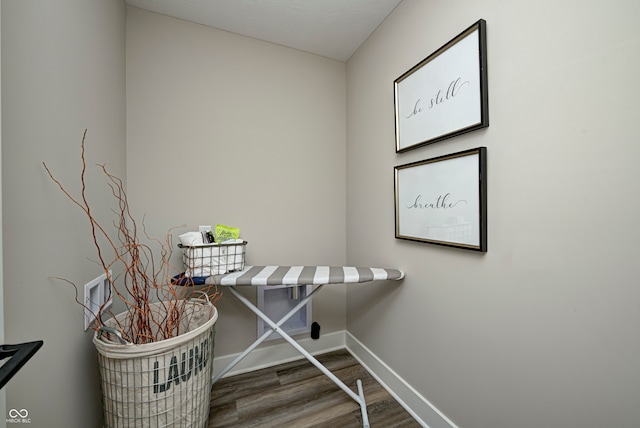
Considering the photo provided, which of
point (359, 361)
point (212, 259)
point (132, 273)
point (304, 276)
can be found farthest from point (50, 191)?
point (359, 361)

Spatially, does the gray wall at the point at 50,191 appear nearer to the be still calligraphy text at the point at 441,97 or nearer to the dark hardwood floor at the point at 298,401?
the dark hardwood floor at the point at 298,401

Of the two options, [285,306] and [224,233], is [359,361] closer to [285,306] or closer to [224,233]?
[285,306]

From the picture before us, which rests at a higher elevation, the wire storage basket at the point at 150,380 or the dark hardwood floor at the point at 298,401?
the wire storage basket at the point at 150,380

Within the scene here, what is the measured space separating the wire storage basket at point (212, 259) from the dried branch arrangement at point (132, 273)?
4.2 inches

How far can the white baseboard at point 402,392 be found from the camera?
1219 mm

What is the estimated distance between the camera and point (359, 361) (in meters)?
1.83

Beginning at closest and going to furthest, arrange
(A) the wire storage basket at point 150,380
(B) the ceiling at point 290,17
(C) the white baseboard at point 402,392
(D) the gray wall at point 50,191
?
(D) the gray wall at point 50,191
(A) the wire storage basket at point 150,380
(C) the white baseboard at point 402,392
(B) the ceiling at point 290,17

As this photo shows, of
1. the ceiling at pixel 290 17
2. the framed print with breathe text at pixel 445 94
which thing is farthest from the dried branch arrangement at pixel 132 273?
the framed print with breathe text at pixel 445 94

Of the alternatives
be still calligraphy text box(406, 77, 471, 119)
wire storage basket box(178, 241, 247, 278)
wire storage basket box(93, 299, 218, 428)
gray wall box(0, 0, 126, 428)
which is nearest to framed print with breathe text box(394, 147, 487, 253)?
be still calligraphy text box(406, 77, 471, 119)

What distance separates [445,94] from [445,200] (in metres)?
0.51

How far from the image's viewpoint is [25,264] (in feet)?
2.26

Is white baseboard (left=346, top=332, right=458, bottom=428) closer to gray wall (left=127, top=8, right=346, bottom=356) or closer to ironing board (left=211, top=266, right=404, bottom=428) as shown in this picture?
ironing board (left=211, top=266, right=404, bottom=428)

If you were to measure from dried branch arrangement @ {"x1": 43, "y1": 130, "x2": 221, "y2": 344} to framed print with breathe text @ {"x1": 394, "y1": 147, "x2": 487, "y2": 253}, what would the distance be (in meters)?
1.19

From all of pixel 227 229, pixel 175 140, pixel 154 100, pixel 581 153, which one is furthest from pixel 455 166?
pixel 154 100
